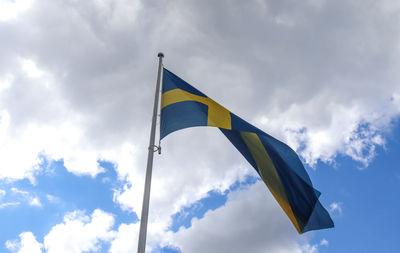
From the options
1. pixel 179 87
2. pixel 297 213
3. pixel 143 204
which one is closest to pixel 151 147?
pixel 143 204

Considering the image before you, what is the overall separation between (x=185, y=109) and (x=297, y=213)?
20.9 feet

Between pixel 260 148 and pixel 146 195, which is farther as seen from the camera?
pixel 260 148

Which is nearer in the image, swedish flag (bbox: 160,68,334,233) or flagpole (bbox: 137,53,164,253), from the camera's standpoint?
flagpole (bbox: 137,53,164,253)

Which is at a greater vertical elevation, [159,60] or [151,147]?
[159,60]

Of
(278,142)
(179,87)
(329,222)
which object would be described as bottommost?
(329,222)

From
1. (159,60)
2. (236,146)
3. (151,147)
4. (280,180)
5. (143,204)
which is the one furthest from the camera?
(159,60)

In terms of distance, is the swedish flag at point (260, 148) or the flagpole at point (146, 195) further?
the swedish flag at point (260, 148)

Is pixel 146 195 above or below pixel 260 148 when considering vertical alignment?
below

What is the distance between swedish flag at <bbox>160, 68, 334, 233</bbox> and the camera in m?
13.1

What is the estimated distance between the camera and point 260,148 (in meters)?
14.4

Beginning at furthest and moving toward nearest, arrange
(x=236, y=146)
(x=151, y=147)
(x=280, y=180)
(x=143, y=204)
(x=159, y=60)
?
1. (x=159, y=60)
2. (x=236, y=146)
3. (x=280, y=180)
4. (x=151, y=147)
5. (x=143, y=204)

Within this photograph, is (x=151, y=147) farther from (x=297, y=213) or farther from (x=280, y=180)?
(x=297, y=213)

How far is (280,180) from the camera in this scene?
13875 millimetres

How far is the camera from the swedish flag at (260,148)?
13.1m
